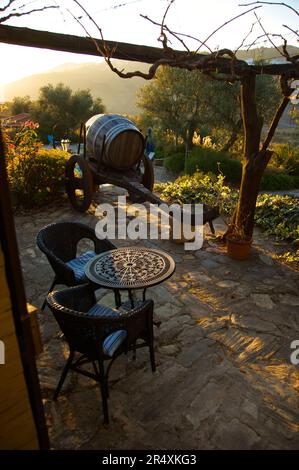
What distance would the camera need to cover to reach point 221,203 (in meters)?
7.87

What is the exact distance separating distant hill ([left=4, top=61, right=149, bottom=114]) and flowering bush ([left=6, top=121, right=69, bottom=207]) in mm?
87475

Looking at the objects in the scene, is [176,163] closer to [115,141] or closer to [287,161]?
[287,161]

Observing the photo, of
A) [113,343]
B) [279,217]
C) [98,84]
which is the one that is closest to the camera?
[113,343]

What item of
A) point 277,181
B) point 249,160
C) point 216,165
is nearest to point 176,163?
point 216,165

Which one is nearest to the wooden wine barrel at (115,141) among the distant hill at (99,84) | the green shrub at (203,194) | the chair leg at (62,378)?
the green shrub at (203,194)

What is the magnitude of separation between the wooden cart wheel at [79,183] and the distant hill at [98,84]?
87818 mm

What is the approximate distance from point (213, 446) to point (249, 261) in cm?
355

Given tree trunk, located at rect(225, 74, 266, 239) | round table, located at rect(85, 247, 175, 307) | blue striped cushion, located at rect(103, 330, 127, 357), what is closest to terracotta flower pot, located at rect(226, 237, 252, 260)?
tree trunk, located at rect(225, 74, 266, 239)

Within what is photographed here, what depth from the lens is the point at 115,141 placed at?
23.4 ft

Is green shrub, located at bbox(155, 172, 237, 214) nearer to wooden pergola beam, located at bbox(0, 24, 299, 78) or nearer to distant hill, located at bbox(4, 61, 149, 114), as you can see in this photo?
wooden pergola beam, located at bbox(0, 24, 299, 78)

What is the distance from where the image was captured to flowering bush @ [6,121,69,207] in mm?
7695

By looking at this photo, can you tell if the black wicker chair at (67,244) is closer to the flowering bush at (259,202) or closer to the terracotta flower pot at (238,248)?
the terracotta flower pot at (238,248)

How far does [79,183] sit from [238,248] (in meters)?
4.14

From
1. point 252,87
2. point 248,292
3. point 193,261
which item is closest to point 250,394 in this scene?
point 248,292
